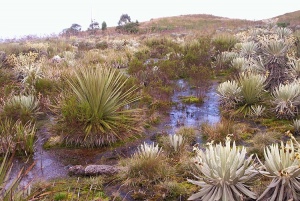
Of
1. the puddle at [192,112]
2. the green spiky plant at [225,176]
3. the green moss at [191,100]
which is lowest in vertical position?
the puddle at [192,112]

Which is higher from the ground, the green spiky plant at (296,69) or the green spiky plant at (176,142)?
the green spiky plant at (296,69)

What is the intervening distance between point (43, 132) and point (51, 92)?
1.96 metres

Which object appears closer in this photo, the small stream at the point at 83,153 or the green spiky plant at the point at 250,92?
the small stream at the point at 83,153

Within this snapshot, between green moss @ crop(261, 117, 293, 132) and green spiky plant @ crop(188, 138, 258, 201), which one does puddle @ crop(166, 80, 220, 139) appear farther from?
green spiky plant @ crop(188, 138, 258, 201)

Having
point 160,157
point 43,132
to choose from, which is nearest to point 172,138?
point 160,157

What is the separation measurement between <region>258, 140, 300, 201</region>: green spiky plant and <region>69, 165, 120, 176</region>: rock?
7.48 feet

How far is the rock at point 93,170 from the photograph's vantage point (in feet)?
16.0

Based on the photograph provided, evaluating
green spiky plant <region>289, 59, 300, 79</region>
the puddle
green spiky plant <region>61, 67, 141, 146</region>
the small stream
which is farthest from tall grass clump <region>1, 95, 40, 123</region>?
green spiky plant <region>289, 59, 300, 79</region>

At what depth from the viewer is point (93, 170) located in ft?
16.2

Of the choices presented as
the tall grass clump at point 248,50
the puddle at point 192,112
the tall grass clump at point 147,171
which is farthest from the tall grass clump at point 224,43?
the tall grass clump at point 147,171

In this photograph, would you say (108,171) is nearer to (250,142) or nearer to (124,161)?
(124,161)

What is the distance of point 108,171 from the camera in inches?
193

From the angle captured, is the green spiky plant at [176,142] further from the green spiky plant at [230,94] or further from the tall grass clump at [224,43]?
the tall grass clump at [224,43]

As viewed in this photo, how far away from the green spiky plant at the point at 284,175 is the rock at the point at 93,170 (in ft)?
7.48
